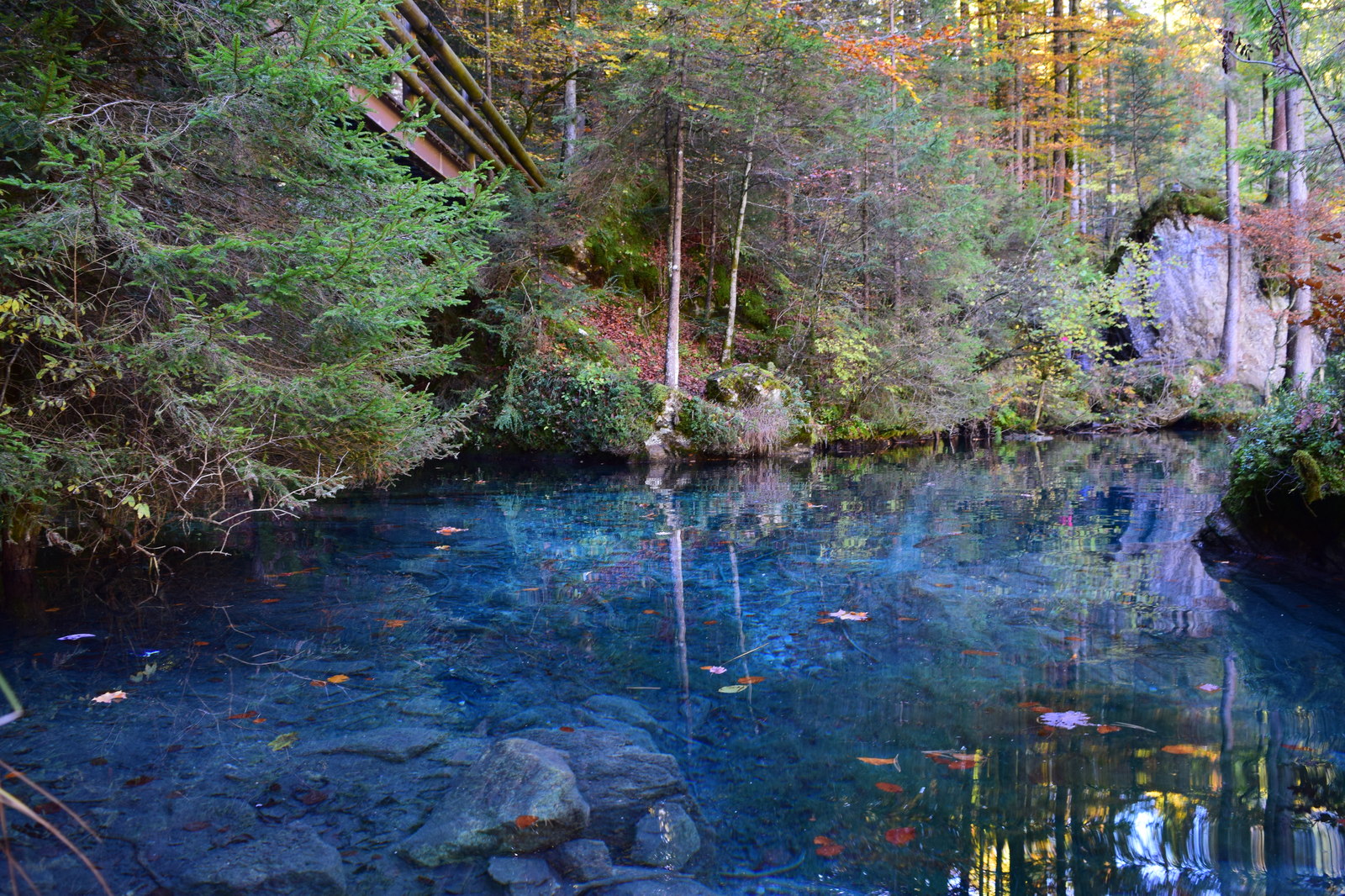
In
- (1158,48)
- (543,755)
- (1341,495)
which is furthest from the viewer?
(1158,48)

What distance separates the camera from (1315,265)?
51.8ft

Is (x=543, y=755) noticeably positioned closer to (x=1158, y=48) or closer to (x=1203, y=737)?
(x=1203, y=737)

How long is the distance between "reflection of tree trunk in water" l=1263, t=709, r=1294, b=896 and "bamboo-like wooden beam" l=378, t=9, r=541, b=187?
809 cm

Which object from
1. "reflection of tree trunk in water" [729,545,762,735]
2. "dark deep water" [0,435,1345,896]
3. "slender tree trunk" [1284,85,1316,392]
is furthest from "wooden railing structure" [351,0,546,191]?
"slender tree trunk" [1284,85,1316,392]

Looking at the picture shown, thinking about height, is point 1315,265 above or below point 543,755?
above

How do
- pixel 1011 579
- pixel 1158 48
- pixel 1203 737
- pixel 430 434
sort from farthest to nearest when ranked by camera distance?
pixel 1158 48 < pixel 430 434 < pixel 1011 579 < pixel 1203 737

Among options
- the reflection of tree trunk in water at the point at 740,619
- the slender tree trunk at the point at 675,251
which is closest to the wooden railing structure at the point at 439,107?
the slender tree trunk at the point at 675,251

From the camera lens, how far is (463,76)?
11805 millimetres

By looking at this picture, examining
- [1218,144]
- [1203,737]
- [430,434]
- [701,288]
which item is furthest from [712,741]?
[1218,144]

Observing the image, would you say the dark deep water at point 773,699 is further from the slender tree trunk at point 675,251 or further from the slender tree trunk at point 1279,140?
the slender tree trunk at point 1279,140

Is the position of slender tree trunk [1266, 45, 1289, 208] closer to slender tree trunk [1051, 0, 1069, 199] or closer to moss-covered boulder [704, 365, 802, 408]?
slender tree trunk [1051, 0, 1069, 199]

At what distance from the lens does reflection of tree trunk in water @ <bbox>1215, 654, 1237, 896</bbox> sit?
244 cm

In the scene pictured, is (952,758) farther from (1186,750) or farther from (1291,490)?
(1291,490)

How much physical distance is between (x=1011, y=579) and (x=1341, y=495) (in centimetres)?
236
